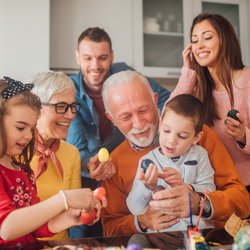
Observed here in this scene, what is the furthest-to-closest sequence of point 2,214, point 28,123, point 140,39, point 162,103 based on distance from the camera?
point 140,39, point 162,103, point 28,123, point 2,214

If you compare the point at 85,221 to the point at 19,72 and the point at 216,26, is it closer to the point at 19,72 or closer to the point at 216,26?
the point at 19,72

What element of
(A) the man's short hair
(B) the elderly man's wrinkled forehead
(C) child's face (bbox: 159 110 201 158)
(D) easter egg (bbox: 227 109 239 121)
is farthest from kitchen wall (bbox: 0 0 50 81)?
(D) easter egg (bbox: 227 109 239 121)

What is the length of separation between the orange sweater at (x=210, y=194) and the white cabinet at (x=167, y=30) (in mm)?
333

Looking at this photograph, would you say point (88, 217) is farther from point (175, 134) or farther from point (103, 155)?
point (175, 134)

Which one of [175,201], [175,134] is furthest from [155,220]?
[175,134]

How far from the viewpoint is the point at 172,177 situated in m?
1.42

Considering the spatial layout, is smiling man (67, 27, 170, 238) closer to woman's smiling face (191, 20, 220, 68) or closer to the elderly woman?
the elderly woman

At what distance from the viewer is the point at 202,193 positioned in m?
1.43

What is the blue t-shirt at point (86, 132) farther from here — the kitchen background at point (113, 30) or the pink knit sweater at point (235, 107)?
the pink knit sweater at point (235, 107)

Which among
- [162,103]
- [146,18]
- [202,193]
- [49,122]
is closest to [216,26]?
[146,18]

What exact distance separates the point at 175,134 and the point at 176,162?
10 centimetres

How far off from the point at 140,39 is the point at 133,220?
2.36 feet

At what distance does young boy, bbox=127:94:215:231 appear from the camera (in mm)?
1406

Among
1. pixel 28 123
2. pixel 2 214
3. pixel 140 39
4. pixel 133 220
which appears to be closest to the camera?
pixel 2 214
